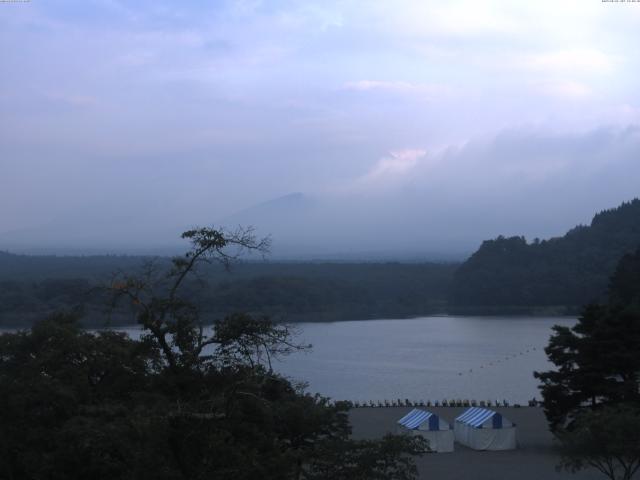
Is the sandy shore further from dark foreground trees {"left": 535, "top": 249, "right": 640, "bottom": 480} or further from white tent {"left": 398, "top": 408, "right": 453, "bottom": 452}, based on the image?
dark foreground trees {"left": 535, "top": 249, "right": 640, "bottom": 480}

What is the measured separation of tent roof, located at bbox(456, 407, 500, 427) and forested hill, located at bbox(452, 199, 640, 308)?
33.7 meters

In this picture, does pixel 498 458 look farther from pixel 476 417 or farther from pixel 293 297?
pixel 293 297

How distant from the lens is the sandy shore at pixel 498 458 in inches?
393

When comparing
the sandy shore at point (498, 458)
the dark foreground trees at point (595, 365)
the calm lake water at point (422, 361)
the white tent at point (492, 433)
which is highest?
the dark foreground trees at point (595, 365)

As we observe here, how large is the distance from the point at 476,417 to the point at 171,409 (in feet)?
27.0

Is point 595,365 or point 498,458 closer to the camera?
point 498,458

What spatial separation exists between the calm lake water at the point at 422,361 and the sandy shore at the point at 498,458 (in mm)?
4229

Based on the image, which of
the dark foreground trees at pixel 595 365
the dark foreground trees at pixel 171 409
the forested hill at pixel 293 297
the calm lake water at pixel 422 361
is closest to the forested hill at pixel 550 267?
the forested hill at pixel 293 297

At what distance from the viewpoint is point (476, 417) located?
39.1 feet

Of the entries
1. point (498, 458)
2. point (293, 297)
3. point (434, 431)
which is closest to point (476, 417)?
point (434, 431)

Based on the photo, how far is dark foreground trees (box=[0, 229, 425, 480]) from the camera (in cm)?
437

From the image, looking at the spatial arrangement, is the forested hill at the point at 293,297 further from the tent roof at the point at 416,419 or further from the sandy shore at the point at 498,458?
the tent roof at the point at 416,419

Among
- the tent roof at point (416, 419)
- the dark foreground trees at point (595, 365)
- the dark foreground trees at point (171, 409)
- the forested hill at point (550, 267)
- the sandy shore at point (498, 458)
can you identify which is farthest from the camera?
the forested hill at point (550, 267)

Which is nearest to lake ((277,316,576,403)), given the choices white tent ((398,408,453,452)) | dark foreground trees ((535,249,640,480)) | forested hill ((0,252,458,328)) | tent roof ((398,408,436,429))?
tent roof ((398,408,436,429))
